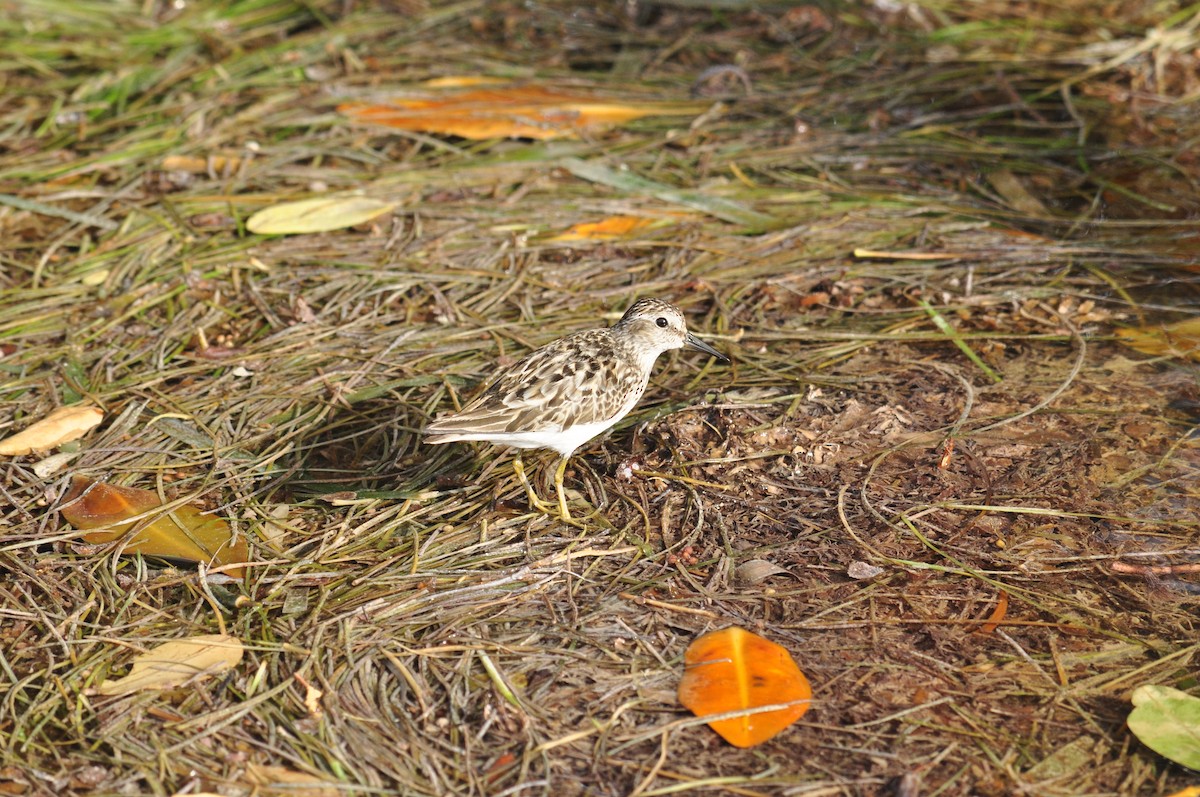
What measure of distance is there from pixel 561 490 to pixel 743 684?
4.14 feet

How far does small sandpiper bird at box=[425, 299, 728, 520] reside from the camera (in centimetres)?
479

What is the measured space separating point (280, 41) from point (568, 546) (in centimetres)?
536

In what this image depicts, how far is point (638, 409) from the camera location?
5.54m

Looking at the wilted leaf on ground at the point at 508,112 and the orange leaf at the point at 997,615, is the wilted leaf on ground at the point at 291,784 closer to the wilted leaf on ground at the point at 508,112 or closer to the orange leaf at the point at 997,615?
the orange leaf at the point at 997,615

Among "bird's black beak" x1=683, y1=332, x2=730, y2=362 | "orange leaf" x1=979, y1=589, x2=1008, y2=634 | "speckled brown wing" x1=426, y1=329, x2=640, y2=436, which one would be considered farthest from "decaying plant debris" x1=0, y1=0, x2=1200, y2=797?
"speckled brown wing" x1=426, y1=329, x2=640, y2=436

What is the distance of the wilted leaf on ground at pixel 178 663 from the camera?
13.4ft

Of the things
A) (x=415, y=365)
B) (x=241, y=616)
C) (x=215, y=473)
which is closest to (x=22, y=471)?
(x=215, y=473)

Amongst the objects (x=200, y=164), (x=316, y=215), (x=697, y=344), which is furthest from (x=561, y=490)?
(x=200, y=164)

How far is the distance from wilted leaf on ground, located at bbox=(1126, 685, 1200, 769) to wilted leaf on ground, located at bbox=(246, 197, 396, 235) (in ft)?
15.1

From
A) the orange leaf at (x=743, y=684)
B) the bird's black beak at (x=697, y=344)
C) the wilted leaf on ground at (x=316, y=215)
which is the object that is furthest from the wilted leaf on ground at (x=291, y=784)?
the wilted leaf on ground at (x=316, y=215)

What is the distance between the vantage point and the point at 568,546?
15.3 ft

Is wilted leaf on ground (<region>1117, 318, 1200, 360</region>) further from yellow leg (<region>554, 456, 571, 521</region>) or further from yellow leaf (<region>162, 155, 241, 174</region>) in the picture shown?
yellow leaf (<region>162, 155, 241, 174</region>)

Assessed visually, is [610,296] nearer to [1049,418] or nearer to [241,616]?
[1049,418]

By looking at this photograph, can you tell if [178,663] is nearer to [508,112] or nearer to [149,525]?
[149,525]
